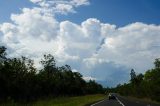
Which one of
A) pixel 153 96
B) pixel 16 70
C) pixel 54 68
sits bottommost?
pixel 153 96

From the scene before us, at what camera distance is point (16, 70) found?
76.7m

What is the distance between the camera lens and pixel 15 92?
68.9m

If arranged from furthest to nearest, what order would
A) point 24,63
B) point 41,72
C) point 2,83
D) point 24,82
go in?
point 41,72 → point 24,63 → point 24,82 → point 2,83

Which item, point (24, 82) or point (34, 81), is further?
point (34, 81)

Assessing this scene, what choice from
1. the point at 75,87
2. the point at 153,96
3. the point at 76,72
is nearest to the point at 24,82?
the point at 153,96

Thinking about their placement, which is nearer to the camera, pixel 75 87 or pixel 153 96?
pixel 153 96

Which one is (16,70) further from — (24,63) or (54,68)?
(54,68)

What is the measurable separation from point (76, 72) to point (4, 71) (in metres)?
94.5

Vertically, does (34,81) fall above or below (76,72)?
below

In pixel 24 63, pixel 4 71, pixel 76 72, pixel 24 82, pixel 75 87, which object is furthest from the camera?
pixel 76 72

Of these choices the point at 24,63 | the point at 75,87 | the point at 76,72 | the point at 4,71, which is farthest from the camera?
the point at 76,72

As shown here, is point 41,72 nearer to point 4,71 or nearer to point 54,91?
point 54,91

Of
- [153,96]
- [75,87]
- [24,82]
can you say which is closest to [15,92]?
[24,82]

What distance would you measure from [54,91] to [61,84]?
41.9ft
